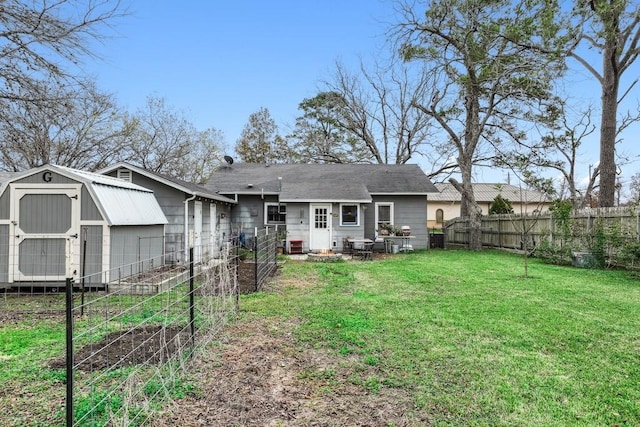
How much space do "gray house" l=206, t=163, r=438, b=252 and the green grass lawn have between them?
6.53 metres

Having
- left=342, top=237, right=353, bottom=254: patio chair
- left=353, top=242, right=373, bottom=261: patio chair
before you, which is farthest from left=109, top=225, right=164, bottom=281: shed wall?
left=342, top=237, right=353, bottom=254: patio chair

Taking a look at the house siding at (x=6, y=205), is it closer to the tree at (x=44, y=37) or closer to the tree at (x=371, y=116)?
the tree at (x=44, y=37)

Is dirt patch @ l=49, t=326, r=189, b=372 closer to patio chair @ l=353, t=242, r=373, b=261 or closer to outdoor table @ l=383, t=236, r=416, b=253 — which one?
patio chair @ l=353, t=242, r=373, b=261

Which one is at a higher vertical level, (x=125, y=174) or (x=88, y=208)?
(x=125, y=174)

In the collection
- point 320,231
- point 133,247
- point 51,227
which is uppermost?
point 51,227

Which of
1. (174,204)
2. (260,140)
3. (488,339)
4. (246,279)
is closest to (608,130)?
(488,339)

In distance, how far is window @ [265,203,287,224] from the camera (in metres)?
17.0

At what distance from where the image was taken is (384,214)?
17453mm

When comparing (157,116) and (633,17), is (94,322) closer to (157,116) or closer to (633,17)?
(633,17)

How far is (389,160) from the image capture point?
2888 centimetres

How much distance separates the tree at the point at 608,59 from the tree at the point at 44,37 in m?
15.7

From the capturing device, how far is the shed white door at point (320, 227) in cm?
1573

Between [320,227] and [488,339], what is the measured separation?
11382 millimetres

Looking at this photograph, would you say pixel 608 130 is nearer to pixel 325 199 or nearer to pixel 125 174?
pixel 325 199
